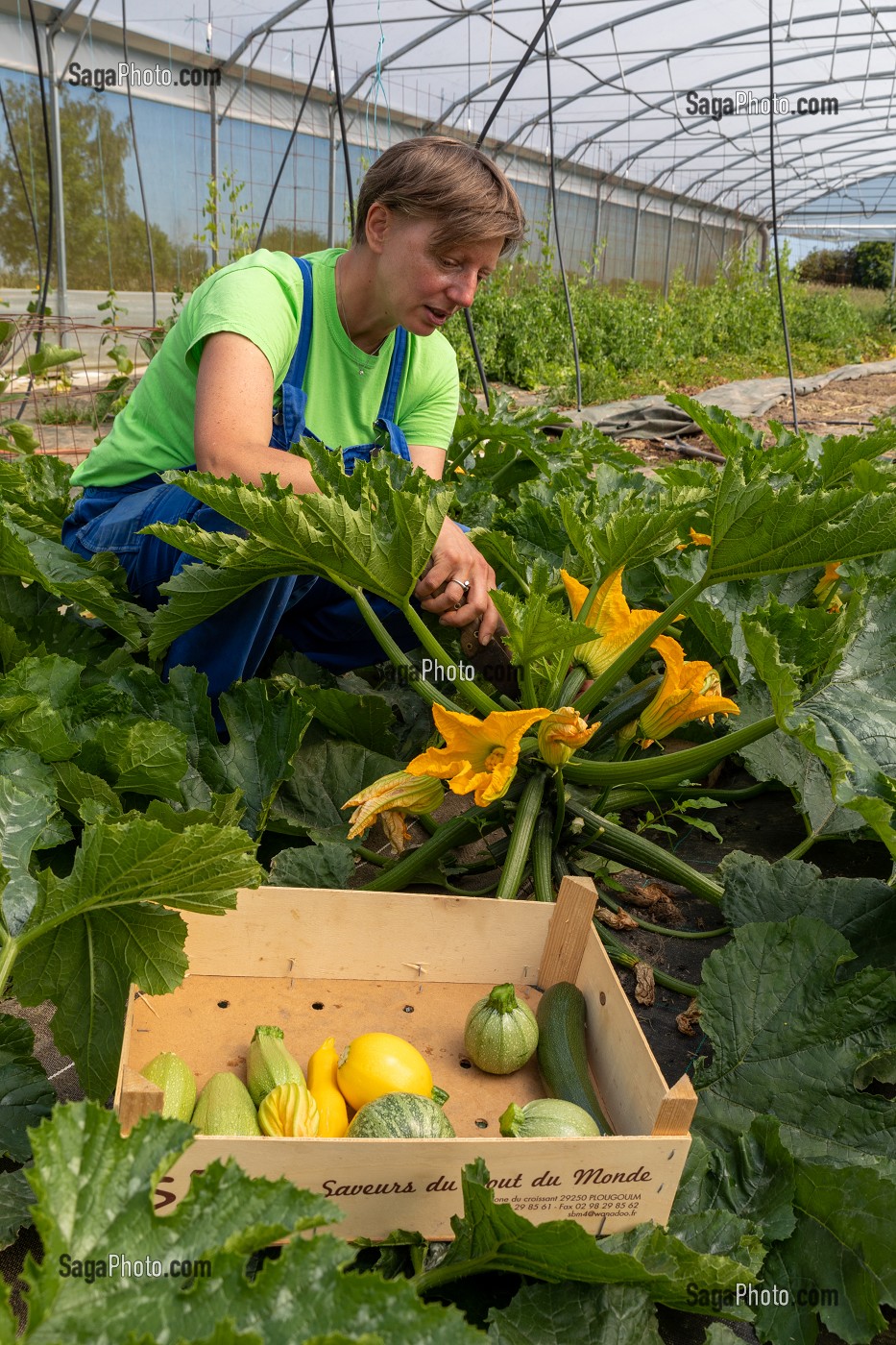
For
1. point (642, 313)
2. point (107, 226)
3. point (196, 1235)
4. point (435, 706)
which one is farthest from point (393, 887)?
point (642, 313)

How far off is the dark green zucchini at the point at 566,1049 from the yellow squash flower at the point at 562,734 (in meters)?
0.38

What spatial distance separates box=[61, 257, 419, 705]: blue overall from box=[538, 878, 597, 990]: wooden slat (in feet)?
2.93

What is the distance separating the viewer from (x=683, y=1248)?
1245 mm

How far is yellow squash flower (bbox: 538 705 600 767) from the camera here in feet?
6.09

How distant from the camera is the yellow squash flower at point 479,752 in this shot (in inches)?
68.7

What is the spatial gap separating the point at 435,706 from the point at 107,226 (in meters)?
10.5

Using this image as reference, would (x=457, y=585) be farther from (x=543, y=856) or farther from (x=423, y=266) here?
(x=423, y=266)

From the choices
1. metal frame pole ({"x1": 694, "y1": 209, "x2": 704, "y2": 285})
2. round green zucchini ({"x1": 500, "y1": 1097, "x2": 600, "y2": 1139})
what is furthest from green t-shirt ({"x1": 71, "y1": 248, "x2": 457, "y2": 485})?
metal frame pole ({"x1": 694, "y1": 209, "x2": 704, "y2": 285})

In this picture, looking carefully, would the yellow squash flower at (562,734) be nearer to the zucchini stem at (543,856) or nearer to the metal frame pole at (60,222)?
the zucchini stem at (543,856)

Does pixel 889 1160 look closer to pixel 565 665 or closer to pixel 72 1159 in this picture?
pixel 565 665

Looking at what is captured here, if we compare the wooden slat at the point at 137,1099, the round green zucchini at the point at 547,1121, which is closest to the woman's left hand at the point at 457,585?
the round green zucchini at the point at 547,1121

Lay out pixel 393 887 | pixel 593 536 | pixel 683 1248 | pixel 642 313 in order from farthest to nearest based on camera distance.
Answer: pixel 642 313 < pixel 393 887 < pixel 593 536 < pixel 683 1248

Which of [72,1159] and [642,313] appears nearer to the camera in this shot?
[72,1159]

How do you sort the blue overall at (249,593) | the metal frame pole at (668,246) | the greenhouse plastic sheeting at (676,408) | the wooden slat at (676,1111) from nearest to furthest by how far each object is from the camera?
the wooden slat at (676,1111) < the blue overall at (249,593) < the greenhouse plastic sheeting at (676,408) < the metal frame pole at (668,246)
